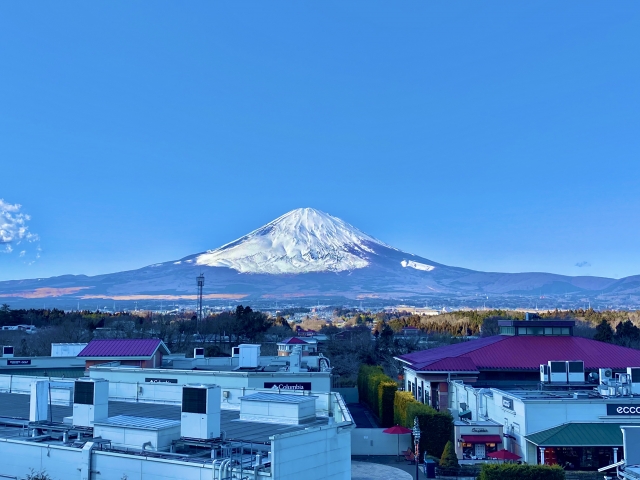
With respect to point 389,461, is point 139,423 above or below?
above

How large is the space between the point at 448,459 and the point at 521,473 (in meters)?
5.90

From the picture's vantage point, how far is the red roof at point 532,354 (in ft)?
135

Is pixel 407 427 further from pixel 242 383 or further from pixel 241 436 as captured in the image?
pixel 241 436

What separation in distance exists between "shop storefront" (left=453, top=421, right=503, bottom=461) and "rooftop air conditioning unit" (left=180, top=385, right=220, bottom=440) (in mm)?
17354

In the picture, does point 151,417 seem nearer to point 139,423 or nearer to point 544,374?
point 139,423

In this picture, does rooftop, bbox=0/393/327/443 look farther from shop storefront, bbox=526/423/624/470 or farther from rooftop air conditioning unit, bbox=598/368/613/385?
rooftop air conditioning unit, bbox=598/368/613/385

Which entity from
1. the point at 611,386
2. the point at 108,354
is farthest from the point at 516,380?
the point at 108,354

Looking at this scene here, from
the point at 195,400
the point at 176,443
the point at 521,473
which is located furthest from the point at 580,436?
the point at 176,443

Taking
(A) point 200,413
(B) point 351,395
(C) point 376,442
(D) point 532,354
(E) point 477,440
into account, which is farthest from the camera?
(B) point 351,395

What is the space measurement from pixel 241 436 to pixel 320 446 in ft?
8.22

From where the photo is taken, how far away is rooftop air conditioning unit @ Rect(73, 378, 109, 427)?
17500 mm

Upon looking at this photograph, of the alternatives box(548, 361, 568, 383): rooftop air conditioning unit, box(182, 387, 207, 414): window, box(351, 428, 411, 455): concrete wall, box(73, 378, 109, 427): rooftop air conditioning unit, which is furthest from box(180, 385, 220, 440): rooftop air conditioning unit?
box(548, 361, 568, 383): rooftop air conditioning unit

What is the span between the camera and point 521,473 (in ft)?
75.4

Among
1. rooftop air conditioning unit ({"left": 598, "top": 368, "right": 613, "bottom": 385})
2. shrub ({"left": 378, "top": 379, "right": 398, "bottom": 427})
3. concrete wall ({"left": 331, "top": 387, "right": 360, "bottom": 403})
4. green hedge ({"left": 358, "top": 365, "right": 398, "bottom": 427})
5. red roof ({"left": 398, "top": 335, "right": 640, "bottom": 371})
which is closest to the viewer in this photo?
rooftop air conditioning unit ({"left": 598, "top": 368, "right": 613, "bottom": 385})
